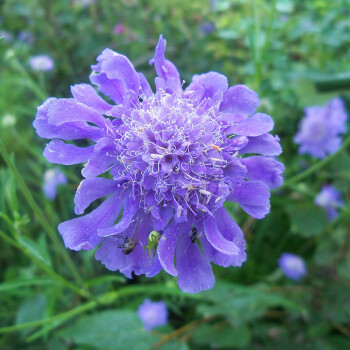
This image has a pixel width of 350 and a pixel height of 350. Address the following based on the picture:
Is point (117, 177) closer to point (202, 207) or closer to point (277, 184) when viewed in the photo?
point (202, 207)

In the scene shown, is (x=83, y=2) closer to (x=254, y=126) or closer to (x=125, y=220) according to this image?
(x=254, y=126)

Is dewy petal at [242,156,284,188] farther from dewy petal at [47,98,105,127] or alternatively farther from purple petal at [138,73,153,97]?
dewy petal at [47,98,105,127]

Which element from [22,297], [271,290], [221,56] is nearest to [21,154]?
[22,297]

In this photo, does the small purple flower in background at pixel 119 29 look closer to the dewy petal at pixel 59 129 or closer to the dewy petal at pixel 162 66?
the dewy petal at pixel 162 66

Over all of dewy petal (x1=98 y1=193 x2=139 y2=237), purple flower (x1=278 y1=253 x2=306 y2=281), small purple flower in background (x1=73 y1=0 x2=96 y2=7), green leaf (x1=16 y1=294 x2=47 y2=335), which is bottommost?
purple flower (x1=278 y1=253 x2=306 y2=281)

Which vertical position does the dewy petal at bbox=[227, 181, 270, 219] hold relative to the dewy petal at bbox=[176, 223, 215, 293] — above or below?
above

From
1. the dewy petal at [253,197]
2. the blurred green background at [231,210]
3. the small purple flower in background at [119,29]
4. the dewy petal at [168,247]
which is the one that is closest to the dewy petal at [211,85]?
the dewy petal at [253,197]

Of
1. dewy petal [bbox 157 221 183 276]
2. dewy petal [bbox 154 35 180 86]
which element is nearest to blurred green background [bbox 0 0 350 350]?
dewy petal [bbox 157 221 183 276]
